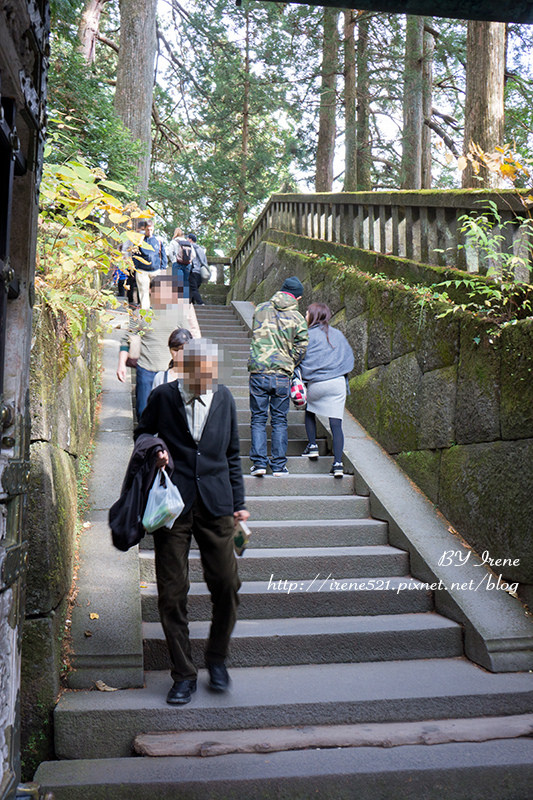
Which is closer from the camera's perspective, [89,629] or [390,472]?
[89,629]

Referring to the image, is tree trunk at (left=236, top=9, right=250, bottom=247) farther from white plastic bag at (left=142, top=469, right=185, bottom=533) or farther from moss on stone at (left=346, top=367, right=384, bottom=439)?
white plastic bag at (left=142, top=469, right=185, bottom=533)

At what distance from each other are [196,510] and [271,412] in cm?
267

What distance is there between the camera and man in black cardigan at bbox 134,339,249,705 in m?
3.55

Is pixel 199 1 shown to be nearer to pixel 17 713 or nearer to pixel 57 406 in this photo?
pixel 57 406

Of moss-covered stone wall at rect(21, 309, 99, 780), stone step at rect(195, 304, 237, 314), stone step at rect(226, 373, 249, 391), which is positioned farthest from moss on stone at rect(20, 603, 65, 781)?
stone step at rect(195, 304, 237, 314)

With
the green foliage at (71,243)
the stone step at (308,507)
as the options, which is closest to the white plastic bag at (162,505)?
the green foliage at (71,243)

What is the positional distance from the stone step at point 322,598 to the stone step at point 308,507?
791 mm

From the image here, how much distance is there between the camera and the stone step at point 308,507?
219 inches

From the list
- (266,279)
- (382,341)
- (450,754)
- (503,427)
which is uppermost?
(266,279)

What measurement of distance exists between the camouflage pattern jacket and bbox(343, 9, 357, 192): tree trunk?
945cm

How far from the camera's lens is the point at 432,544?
16.5 ft

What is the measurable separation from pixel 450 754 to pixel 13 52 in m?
3.50

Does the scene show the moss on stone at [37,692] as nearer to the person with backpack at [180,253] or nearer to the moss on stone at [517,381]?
the moss on stone at [517,381]

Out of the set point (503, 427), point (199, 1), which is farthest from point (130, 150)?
point (199, 1)
